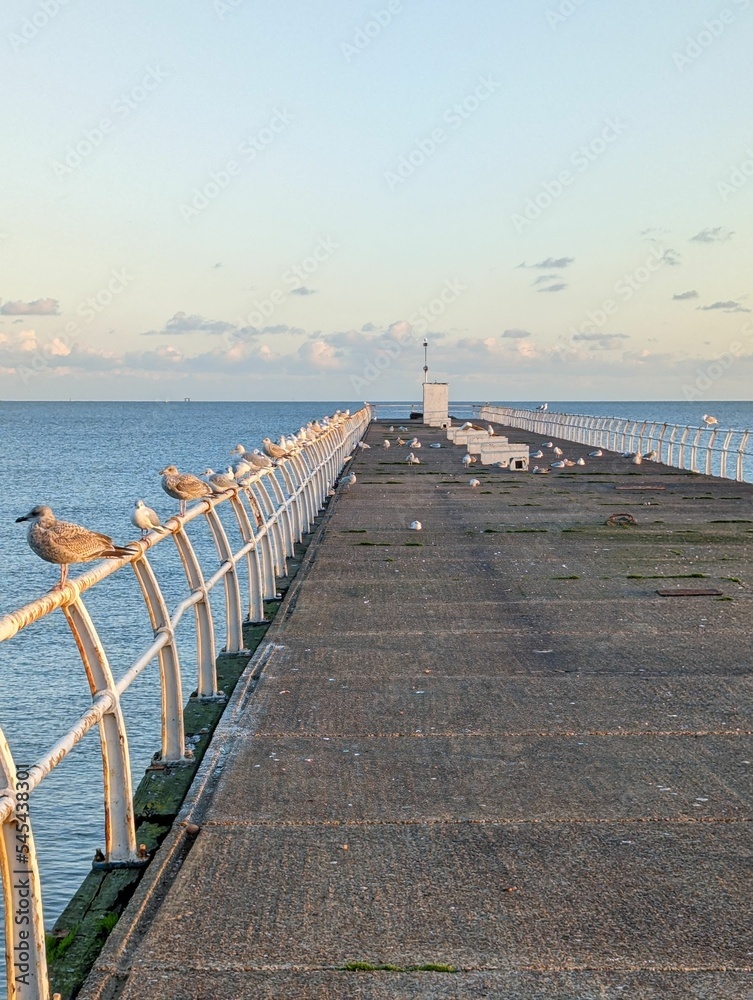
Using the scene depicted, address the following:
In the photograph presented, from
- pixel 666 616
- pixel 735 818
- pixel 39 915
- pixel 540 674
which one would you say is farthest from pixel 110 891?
pixel 666 616

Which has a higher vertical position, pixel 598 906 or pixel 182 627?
pixel 598 906

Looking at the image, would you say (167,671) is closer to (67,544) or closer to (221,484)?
(67,544)

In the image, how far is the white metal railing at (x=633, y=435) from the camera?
87.1 ft

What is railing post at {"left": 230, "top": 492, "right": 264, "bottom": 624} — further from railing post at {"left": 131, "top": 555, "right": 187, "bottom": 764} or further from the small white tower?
the small white tower

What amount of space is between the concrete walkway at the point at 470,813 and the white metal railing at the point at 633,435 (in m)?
13.2

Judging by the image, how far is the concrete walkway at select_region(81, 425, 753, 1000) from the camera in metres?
3.95

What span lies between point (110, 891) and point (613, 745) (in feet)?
9.36

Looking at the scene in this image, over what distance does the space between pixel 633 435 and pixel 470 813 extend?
30145 millimetres

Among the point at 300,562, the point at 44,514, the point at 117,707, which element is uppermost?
the point at 44,514

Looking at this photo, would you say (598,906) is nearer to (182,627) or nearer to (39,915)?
(39,915)

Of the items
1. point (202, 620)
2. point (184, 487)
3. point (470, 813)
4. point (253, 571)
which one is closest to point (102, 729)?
point (470, 813)

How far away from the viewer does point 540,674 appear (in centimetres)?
797

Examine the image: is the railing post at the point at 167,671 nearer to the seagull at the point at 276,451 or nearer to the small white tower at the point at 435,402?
the seagull at the point at 276,451

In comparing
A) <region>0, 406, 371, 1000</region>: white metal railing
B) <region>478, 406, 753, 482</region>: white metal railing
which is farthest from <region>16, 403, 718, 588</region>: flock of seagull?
<region>478, 406, 753, 482</region>: white metal railing
